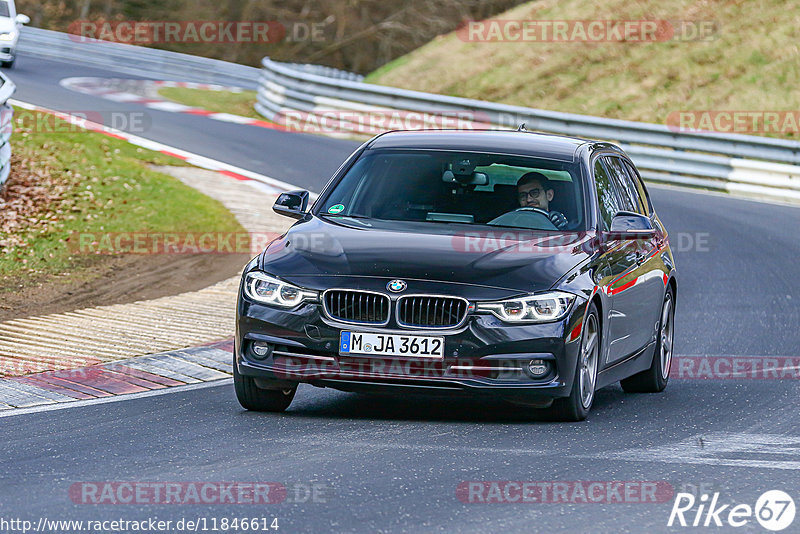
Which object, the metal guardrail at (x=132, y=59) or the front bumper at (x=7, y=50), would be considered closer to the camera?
the front bumper at (x=7, y=50)

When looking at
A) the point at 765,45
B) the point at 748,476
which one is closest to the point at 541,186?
the point at 748,476

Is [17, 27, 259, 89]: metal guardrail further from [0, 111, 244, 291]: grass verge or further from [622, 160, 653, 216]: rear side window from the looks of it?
[622, 160, 653, 216]: rear side window

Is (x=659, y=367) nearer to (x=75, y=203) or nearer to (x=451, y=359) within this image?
(x=451, y=359)

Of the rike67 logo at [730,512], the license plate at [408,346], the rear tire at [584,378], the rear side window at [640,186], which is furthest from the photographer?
the rear side window at [640,186]

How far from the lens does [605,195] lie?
9453 mm

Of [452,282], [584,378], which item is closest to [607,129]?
[584,378]

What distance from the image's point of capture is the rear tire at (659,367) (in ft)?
32.7

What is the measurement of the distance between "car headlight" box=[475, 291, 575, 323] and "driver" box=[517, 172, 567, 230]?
111 centimetres

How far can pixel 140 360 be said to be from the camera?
402 inches

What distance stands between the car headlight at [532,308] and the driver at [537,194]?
1.11m

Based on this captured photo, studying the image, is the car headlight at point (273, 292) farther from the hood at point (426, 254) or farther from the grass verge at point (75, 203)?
→ the grass verge at point (75, 203)

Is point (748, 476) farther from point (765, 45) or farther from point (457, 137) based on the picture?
point (765, 45)

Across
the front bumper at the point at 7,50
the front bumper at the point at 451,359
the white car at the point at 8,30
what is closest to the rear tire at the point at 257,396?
the front bumper at the point at 451,359

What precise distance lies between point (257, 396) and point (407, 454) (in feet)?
4.84
